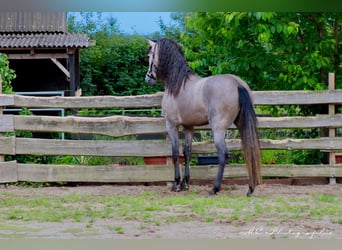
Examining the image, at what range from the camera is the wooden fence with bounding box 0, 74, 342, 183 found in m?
6.06

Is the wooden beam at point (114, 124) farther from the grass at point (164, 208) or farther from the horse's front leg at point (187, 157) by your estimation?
the grass at point (164, 208)

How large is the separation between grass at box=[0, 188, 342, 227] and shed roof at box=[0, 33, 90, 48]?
5.24 m

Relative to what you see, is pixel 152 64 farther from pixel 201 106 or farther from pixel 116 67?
pixel 116 67

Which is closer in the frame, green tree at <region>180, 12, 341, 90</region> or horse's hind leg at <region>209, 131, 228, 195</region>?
horse's hind leg at <region>209, 131, 228, 195</region>

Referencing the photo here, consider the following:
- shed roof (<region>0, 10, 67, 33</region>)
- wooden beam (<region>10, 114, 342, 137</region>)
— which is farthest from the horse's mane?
shed roof (<region>0, 10, 67, 33</region>)

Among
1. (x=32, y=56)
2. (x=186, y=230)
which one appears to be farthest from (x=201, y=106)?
(x=32, y=56)

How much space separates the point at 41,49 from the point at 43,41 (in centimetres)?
23

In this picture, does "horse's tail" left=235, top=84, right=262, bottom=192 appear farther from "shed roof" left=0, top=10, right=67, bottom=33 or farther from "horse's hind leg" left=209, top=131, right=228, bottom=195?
"shed roof" left=0, top=10, right=67, bottom=33

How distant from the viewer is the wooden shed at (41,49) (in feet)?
34.0

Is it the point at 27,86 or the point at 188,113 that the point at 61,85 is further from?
the point at 188,113

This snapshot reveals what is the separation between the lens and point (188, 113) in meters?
5.66

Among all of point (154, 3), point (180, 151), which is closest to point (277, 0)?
point (154, 3)

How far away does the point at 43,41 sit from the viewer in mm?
10594

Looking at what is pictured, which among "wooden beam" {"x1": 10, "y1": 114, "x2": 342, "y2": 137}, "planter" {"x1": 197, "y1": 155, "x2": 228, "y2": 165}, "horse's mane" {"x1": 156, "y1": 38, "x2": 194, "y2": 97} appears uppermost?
"horse's mane" {"x1": 156, "y1": 38, "x2": 194, "y2": 97}
